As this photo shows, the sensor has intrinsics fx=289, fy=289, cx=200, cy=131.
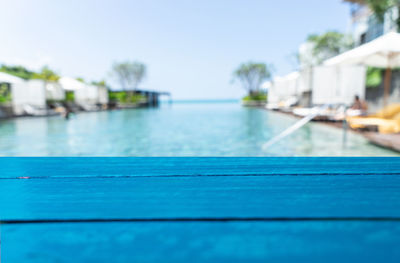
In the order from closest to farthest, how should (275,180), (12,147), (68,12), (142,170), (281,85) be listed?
(275,180) < (142,170) < (12,147) < (68,12) < (281,85)

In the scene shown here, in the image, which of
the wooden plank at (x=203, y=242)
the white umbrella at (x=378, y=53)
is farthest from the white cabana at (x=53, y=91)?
the wooden plank at (x=203, y=242)

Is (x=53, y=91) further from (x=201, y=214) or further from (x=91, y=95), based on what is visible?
(x=201, y=214)

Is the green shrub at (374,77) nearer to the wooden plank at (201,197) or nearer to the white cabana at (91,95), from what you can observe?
the wooden plank at (201,197)

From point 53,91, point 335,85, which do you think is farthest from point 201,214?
point 53,91

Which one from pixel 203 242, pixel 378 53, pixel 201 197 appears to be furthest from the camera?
pixel 378 53

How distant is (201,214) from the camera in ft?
2.29

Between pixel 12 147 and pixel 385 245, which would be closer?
pixel 385 245

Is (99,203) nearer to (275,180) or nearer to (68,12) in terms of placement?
(275,180)

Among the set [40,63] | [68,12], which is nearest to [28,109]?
[68,12]

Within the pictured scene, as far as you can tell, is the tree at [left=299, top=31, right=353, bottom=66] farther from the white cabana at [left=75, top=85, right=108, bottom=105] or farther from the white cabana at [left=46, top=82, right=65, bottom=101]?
the white cabana at [left=46, top=82, right=65, bottom=101]

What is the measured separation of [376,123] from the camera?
713 cm

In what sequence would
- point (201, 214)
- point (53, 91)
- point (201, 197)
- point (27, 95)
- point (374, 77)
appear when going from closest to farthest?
point (201, 214) → point (201, 197) → point (374, 77) → point (27, 95) → point (53, 91)

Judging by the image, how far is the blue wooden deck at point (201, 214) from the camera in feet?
1.83

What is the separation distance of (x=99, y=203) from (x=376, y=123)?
788cm
